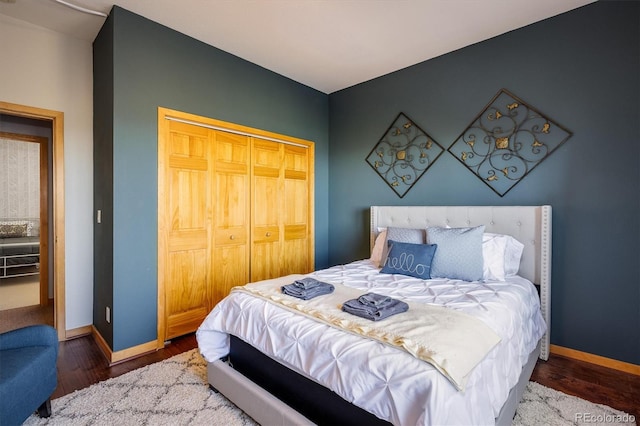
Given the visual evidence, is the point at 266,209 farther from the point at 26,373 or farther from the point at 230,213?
the point at 26,373

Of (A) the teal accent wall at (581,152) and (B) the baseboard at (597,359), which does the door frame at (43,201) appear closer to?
(A) the teal accent wall at (581,152)

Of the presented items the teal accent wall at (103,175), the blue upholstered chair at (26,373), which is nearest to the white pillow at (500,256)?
the blue upholstered chair at (26,373)

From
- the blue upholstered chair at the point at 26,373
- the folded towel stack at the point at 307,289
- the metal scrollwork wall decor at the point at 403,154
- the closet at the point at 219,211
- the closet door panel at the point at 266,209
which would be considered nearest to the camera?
the blue upholstered chair at the point at 26,373

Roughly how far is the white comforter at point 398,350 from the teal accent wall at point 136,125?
0.96 m

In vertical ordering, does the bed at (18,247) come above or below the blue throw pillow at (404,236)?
below

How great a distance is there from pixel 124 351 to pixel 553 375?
3.32 meters

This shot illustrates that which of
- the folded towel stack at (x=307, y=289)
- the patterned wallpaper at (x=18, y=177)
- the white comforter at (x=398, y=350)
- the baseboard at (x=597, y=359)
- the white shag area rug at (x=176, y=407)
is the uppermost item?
the patterned wallpaper at (x=18, y=177)

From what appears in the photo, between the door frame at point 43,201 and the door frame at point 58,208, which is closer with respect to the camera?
the door frame at point 58,208

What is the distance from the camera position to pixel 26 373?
4.98ft

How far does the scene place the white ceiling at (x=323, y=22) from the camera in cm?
241

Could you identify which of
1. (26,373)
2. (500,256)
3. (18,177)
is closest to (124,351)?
(26,373)

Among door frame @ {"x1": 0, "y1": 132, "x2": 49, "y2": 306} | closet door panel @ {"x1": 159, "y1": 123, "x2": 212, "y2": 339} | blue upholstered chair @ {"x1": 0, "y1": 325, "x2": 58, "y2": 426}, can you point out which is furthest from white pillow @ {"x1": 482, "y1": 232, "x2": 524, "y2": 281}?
door frame @ {"x1": 0, "y1": 132, "x2": 49, "y2": 306}

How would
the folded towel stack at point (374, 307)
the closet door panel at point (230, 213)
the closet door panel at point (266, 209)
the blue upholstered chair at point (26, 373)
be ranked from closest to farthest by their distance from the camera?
the blue upholstered chair at point (26, 373) < the folded towel stack at point (374, 307) < the closet door panel at point (230, 213) < the closet door panel at point (266, 209)

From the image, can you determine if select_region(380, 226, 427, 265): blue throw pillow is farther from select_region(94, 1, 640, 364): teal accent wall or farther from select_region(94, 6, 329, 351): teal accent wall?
select_region(94, 6, 329, 351): teal accent wall
